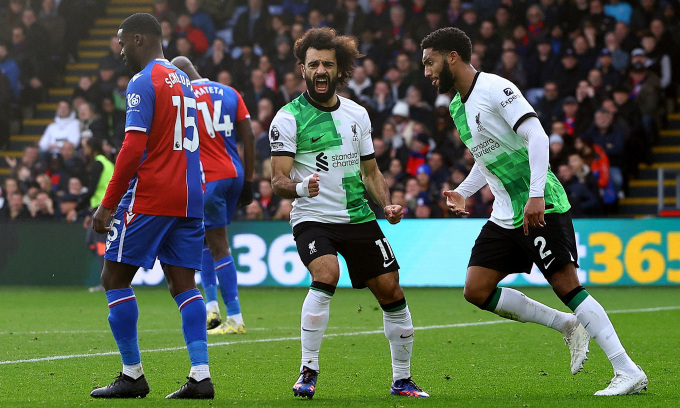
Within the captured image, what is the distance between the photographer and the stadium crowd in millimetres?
17266

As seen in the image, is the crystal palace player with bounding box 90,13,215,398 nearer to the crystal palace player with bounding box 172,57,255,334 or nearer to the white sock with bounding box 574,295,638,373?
the white sock with bounding box 574,295,638,373

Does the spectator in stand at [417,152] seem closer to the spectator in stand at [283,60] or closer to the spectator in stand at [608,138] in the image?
the spectator in stand at [608,138]

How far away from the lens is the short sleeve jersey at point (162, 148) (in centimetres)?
599

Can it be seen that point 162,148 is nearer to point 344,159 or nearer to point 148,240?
point 148,240

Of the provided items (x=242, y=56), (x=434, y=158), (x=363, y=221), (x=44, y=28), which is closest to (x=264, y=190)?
(x=434, y=158)

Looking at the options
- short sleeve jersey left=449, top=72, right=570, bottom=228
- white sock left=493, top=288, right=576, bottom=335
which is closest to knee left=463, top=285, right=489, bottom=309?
white sock left=493, top=288, right=576, bottom=335

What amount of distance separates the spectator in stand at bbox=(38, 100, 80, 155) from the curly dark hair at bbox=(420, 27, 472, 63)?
15.2 meters

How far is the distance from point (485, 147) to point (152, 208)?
199cm

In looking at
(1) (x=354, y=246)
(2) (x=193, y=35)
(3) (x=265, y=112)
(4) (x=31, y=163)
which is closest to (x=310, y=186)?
(1) (x=354, y=246)

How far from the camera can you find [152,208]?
604cm

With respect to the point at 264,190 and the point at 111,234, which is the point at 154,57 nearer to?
the point at 111,234

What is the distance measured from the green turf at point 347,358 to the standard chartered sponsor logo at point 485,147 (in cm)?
141

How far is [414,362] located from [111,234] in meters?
2.72

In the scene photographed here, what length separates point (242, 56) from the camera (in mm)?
21109
